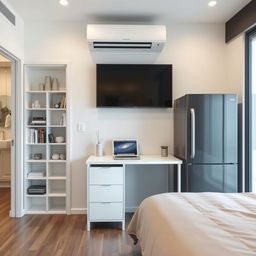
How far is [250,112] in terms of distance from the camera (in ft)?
11.0

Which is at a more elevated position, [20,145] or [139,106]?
[139,106]

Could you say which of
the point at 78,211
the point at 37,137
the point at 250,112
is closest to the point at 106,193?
the point at 78,211

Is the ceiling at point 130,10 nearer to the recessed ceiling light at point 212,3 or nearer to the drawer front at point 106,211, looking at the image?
the recessed ceiling light at point 212,3

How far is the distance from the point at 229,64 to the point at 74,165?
2759 millimetres

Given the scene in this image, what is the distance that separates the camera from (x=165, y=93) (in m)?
3.76

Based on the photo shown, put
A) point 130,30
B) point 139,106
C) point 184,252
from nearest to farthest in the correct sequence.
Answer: point 184,252 < point 130,30 < point 139,106

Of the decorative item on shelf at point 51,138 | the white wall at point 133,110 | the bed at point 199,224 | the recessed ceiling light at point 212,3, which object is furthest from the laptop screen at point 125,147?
the recessed ceiling light at point 212,3

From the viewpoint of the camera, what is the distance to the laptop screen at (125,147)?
3666 mm

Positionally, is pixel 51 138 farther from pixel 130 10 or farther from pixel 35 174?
pixel 130 10

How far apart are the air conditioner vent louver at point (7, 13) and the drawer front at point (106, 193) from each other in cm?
236

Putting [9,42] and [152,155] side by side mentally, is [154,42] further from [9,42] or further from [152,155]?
[9,42]

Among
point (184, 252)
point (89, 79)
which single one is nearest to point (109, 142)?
point (89, 79)

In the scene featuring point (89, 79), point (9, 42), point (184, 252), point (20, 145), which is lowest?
point (184, 252)

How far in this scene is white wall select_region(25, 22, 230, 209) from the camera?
3.78 metres
